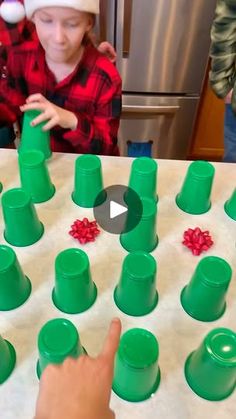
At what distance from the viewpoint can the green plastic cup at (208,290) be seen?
1.78 ft

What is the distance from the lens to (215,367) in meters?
0.47

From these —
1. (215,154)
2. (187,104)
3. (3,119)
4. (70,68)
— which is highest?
(70,68)

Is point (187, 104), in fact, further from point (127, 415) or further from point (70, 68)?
point (127, 415)

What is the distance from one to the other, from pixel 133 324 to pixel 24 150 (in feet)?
1.31

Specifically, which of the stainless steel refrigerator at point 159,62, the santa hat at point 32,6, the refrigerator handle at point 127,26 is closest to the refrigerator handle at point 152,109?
the stainless steel refrigerator at point 159,62

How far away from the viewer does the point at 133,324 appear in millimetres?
567

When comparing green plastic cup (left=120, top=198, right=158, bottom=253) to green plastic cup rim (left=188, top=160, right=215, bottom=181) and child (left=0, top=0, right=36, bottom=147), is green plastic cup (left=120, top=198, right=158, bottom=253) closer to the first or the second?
green plastic cup rim (left=188, top=160, right=215, bottom=181)

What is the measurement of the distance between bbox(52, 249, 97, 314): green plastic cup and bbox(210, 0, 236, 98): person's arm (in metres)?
0.69

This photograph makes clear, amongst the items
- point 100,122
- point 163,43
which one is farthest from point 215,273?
point 163,43

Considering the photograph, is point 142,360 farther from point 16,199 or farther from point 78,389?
point 16,199

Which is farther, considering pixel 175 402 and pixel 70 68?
pixel 70 68

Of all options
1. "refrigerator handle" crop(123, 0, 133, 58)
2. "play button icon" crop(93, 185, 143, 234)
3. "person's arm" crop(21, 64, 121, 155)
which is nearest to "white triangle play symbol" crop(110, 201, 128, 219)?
"play button icon" crop(93, 185, 143, 234)

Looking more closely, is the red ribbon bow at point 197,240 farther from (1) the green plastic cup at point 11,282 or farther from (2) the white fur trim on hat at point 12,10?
(2) the white fur trim on hat at point 12,10

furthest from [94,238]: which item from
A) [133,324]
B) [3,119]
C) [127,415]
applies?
[3,119]
